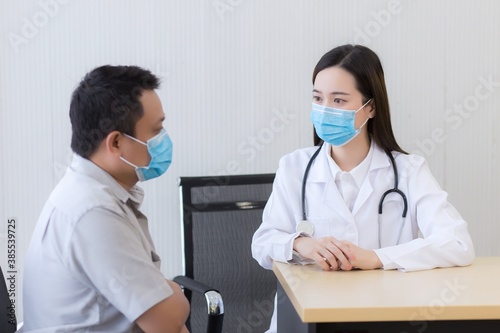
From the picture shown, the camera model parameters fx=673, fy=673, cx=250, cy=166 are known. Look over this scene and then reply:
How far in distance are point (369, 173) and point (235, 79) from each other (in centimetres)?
96

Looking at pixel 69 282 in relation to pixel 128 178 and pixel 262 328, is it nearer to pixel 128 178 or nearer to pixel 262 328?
pixel 128 178

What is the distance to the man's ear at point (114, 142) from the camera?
4.80ft

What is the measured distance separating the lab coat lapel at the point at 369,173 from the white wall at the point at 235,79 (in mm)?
803

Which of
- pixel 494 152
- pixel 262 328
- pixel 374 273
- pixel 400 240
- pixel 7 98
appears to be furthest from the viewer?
pixel 494 152

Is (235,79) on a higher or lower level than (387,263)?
higher

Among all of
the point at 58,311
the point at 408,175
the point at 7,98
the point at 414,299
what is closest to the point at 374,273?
the point at 414,299

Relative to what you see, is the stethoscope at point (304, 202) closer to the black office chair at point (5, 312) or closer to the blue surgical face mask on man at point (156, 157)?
the blue surgical face mask on man at point (156, 157)

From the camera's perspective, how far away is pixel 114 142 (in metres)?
1.48

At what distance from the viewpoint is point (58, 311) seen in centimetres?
137

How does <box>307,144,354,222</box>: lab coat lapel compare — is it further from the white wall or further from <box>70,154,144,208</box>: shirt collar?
the white wall

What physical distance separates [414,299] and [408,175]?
0.63m

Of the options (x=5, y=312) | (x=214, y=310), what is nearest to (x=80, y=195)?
(x=5, y=312)

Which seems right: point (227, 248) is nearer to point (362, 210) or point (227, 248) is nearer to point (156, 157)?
point (362, 210)

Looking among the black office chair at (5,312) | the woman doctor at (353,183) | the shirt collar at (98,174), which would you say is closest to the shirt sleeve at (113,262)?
the shirt collar at (98,174)
